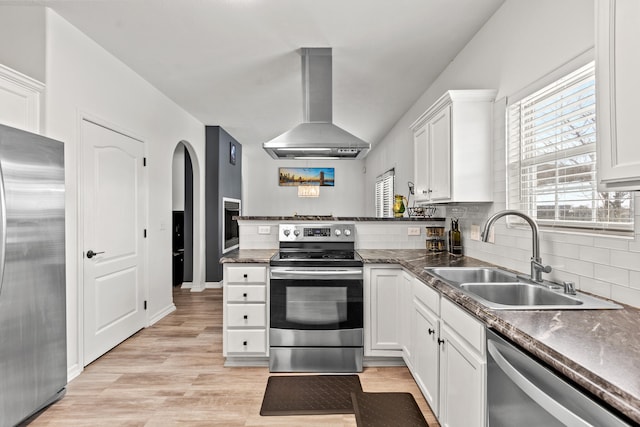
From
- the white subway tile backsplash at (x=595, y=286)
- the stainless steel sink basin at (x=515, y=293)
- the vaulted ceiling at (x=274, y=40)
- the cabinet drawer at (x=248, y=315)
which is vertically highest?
the vaulted ceiling at (x=274, y=40)

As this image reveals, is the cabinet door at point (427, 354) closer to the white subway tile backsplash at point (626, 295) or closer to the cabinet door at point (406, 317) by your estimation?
the cabinet door at point (406, 317)

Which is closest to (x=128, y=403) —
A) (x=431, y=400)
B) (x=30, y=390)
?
(x=30, y=390)

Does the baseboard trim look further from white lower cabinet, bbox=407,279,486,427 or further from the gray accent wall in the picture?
the gray accent wall

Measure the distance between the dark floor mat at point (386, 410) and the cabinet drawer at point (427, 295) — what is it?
2.23 ft

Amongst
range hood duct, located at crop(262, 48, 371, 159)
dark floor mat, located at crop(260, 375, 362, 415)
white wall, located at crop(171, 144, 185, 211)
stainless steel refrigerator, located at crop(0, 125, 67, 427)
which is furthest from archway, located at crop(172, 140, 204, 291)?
dark floor mat, located at crop(260, 375, 362, 415)

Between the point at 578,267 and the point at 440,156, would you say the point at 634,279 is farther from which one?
the point at 440,156

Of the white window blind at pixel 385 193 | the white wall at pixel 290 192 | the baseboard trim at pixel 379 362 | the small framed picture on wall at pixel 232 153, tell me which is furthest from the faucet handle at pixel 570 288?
the white wall at pixel 290 192

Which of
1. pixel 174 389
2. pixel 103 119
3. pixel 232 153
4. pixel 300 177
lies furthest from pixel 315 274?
pixel 300 177

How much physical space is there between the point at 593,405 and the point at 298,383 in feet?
6.69

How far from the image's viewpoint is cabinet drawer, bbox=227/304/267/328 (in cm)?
274

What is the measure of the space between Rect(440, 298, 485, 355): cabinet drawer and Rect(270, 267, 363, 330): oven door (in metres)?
0.95

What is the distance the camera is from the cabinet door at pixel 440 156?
244 centimetres

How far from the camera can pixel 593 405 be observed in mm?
809

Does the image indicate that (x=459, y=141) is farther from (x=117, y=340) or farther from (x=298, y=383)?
(x=117, y=340)
